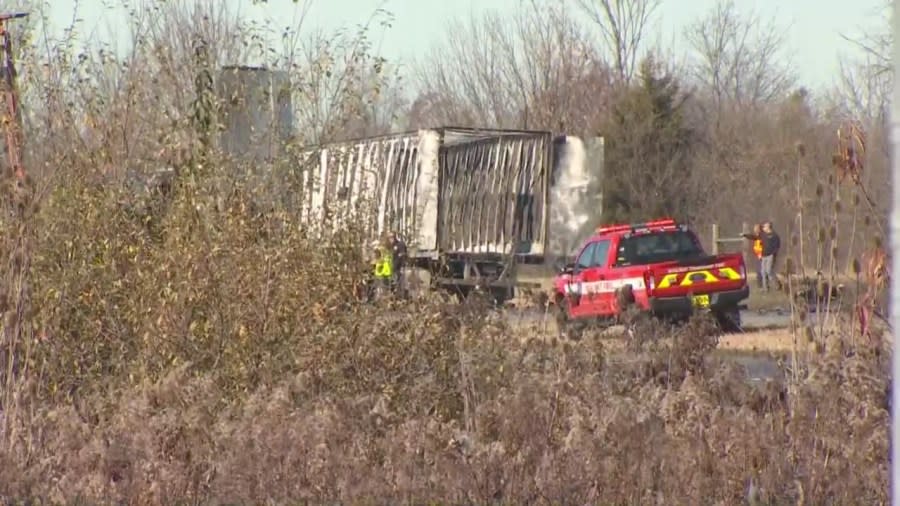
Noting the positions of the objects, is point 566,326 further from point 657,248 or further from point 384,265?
point 657,248

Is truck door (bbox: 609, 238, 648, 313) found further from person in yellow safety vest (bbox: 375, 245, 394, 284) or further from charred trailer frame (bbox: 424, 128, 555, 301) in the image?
person in yellow safety vest (bbox: 375, 245, 394, 284)

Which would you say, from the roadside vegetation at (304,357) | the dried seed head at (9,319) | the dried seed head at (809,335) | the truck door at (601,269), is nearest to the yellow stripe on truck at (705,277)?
the truck door at (601,269)

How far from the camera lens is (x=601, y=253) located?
24016mm

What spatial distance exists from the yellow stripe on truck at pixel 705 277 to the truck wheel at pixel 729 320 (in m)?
1.03

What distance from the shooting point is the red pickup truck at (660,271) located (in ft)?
71.4

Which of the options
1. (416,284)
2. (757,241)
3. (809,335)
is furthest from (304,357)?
(757,241)

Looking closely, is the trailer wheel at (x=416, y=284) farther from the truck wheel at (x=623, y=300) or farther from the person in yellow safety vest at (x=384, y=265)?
the truck wheel at (x=623, y=300)

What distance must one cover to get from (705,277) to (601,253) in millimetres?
2018

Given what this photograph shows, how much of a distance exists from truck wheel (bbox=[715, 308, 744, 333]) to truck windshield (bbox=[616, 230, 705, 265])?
7.86 feet

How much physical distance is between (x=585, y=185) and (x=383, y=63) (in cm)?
1496

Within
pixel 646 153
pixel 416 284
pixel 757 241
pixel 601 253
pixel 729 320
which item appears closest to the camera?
pixel 416 284

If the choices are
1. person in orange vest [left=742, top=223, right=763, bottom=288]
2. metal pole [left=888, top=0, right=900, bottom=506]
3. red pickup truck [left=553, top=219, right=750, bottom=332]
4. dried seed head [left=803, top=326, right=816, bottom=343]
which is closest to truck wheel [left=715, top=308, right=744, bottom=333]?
red pickup truck [left=553, top=219, right=750, bottom=332]

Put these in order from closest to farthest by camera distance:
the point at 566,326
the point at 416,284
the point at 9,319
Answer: the point at 9,319 → the point at 566,326 → the point at 416,284

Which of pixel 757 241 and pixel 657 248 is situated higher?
pixel 757 241
